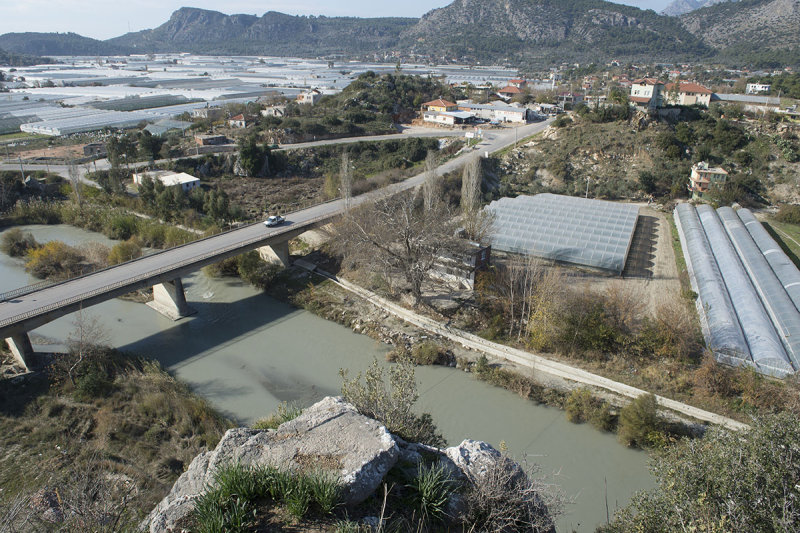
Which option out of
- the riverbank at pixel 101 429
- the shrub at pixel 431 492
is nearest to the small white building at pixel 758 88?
the shrub at pixel 431 492

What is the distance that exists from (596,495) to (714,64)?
141099 mm

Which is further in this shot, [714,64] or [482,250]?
[714,64]

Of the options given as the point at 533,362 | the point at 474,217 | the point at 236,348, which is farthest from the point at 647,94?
the point at 236,348

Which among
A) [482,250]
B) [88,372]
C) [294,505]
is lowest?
[88,372]

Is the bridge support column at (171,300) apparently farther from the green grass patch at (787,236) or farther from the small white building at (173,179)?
the green grass patch at (787,236)

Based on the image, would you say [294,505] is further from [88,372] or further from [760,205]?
[760,205]

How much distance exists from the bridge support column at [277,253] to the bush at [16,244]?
46.4 feet

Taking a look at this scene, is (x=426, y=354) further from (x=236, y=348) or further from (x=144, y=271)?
(x=144, y=271)

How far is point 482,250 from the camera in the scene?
70.6 ft

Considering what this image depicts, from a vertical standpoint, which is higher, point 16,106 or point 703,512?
point 16,106

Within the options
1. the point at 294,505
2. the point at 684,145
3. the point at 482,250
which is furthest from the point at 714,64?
the point at 294,505

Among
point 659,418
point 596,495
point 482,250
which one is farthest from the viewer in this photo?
point 482,250

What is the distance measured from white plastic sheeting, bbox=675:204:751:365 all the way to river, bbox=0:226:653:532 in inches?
211

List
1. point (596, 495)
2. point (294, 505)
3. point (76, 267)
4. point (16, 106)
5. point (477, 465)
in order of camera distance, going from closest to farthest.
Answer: point (294, 505)
point (477, 465)
point (596, 495)
point (76, 267)
point (16, 106)
